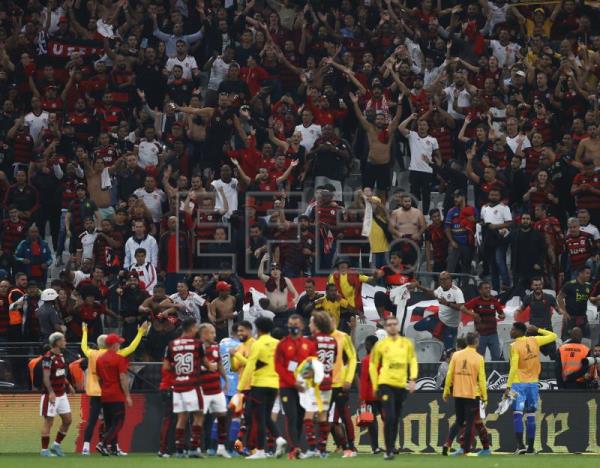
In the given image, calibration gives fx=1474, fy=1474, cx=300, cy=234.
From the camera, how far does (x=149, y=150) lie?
28.6 m

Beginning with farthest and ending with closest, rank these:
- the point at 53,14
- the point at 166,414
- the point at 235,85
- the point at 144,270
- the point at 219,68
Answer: the point at 53,14, the point at 219,68, the point at 235,85, the point at 144,270, the point at 166,414

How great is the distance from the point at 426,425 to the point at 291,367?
4.01m

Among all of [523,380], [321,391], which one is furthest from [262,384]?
[523,380]

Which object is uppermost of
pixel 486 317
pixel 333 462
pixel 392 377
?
pixel 486 317

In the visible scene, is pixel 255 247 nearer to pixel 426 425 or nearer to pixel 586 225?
pixel 586 225

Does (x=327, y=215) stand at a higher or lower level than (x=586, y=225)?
higher

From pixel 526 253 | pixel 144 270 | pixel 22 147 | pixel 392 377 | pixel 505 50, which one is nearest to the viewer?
pixel 392 377

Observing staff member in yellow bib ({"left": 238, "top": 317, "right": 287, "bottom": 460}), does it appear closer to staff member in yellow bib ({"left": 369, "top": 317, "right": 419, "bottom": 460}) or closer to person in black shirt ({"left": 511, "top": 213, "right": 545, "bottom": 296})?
staff member in yellow bib ({"left": 369, "top": 317, "right": 419, "bottom": 460})

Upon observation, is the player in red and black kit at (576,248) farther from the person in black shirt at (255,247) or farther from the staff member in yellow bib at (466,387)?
the staff member in yellow bib at (466,387)

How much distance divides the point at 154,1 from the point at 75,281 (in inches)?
358

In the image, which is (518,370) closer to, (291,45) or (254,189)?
(254,189)

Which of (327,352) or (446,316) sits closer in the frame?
(327,352)

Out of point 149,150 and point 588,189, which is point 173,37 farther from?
point 588,189

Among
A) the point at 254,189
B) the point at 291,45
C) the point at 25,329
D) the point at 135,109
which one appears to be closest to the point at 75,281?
the point at 25,329
